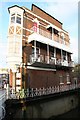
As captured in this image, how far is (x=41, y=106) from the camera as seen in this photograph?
464 inches

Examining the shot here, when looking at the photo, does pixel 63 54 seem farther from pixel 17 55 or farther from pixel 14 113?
pixel 14 113

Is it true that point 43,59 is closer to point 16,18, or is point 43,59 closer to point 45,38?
point 45,38

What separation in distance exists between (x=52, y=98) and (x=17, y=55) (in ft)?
16.0

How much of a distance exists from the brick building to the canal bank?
2.40 metres

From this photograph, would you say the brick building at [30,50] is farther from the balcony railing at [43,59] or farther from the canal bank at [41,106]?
the canal bank at [41,106]

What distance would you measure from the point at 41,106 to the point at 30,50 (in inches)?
228

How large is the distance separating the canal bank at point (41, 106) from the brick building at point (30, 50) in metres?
2.40

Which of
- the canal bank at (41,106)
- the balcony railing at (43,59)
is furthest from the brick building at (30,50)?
the canal bank at (41,106)

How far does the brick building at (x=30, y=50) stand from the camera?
553 inches

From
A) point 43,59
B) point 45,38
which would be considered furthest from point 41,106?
point 45,38

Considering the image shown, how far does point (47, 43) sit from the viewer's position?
16.3m

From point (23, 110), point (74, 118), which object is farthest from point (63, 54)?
point (23, 110)

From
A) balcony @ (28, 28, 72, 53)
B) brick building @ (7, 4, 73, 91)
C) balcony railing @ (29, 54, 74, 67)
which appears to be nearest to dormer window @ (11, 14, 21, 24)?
brick building @ (7, 4, 73, 91)

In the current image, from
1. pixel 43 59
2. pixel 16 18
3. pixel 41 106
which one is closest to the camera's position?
pixel 41 106
